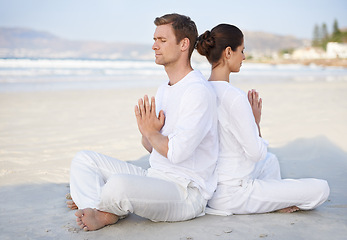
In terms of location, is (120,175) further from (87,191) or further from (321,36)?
(321,36)

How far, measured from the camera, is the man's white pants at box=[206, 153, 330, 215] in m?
2.91

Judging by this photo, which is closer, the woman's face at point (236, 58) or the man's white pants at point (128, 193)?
the man's white pants at point (128, 193)

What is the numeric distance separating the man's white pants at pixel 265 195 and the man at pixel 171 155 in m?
0.16

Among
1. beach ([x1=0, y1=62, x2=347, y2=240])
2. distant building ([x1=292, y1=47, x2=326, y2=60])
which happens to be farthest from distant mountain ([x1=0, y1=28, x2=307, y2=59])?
beach ([x1=0, y1=62, x2=347, y2=240])

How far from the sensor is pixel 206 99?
2.57 meters

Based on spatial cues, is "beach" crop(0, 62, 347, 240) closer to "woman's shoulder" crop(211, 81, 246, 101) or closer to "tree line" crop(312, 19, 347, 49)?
"woman's shoulder" crop(211, 81, 246, 101)

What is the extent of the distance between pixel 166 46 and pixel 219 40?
Result: 41 centimetres

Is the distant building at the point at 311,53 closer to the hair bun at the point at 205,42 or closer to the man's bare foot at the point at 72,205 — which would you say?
the hair bun at the point at 205,42

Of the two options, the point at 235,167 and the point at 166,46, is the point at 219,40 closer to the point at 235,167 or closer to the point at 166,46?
the point at 166,46

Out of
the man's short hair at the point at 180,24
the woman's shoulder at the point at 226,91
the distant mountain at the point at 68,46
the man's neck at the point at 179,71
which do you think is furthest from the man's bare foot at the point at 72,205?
the distant mountain at the point at 68,46

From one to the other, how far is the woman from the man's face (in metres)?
0.26

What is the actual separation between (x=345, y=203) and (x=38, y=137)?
14.6ft

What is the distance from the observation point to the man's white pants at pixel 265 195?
9.56 feet

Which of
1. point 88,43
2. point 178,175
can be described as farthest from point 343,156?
point 88,43
